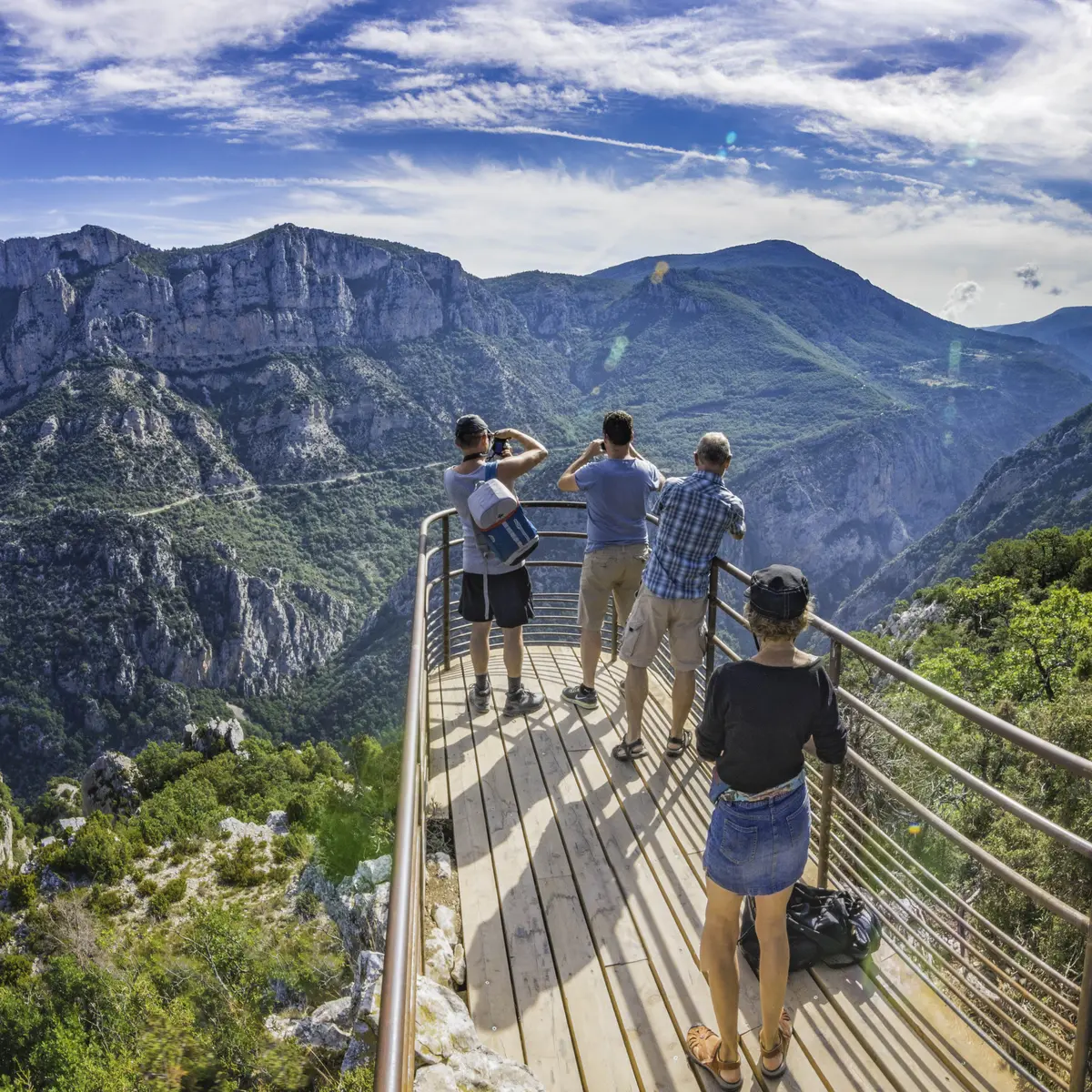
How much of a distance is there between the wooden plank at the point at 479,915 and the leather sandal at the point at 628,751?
0.92 meters

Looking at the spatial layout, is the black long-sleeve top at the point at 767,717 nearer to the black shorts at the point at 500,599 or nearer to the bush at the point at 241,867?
the black shorts at the point at 500,599

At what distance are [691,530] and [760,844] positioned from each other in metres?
1.98

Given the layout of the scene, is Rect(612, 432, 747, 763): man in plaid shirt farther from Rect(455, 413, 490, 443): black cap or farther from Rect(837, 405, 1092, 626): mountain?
Rect(837, 405, 1092, 626): mountain

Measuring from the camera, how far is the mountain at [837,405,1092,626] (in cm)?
5666

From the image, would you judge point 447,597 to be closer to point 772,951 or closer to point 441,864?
point 441,864

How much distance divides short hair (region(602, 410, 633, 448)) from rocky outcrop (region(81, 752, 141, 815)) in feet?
88.9

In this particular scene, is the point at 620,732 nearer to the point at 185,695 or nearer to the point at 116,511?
the point at 185,695

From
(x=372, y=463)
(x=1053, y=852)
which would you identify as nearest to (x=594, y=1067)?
(x=1053, y=852)

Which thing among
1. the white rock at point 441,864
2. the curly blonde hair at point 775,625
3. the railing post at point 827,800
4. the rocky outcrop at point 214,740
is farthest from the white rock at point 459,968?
the rocky outcrop at point 214,740

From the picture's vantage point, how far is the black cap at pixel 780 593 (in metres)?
2.09

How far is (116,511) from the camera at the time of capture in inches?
2980

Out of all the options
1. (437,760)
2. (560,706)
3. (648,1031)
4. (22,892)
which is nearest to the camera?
(648,1031)

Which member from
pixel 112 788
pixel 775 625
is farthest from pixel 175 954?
pixel 112 788

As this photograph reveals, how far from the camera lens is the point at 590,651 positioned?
4.99 metres
